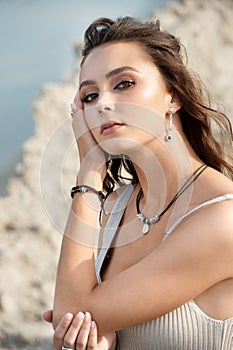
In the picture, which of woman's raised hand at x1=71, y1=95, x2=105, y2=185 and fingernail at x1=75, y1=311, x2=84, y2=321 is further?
woman's raised hand at x1=71, y1=95, x2=105, y2=185

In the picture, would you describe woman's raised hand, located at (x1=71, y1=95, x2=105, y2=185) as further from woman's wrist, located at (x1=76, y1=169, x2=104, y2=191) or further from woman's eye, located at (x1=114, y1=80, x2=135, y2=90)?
woman's eye, located at (x1=114, y1=80, x2=135, y2=90)

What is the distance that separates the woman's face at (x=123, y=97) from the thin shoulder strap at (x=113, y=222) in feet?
1.08

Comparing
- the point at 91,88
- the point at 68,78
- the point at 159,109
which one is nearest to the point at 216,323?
the point at 159,109

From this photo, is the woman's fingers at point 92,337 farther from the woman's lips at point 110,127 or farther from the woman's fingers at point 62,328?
the woman's lips at point 110,127

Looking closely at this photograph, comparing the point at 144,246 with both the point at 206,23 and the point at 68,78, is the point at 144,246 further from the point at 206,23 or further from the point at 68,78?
the point at 206,23

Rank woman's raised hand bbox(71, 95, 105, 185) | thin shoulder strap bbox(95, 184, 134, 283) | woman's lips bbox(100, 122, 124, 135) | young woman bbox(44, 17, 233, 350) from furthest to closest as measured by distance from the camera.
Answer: thin shoulder strap bbox(95, 184, 134, 283) < woman's raised hand bbox(71, 95, 105, 185) < woman's lips bbox(100, 122, 124, 135) < young woman bbox(44, 17, 233, 350)

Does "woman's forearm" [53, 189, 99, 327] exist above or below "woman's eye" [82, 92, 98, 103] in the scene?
below

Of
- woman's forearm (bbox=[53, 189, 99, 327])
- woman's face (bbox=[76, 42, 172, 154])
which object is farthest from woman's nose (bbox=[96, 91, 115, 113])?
woman's forearm (bbox=[53, 189, 99, 327])

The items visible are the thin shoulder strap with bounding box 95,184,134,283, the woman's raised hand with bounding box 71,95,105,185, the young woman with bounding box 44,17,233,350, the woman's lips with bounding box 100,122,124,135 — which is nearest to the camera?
the young woman with bounding box 44,17,233,350

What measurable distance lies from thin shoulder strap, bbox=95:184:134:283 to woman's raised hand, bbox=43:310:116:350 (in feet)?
0.91

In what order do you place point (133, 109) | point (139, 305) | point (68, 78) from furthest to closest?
point (68, 78) → point (133, 109) → point (139, 305)

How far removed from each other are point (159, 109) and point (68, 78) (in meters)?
2.62

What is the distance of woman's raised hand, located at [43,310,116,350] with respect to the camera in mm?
1962

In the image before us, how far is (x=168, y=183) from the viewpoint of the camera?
218 cm
